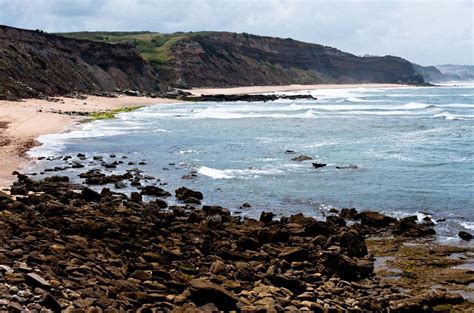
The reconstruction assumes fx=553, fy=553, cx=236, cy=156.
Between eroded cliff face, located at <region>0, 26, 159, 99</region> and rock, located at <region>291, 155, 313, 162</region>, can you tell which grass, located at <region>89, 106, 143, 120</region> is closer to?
eroded cliff face, located at <region>0, 26, 159, 99</region>

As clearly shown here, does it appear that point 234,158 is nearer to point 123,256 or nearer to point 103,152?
point 103,152

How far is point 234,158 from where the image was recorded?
3562 centimetres

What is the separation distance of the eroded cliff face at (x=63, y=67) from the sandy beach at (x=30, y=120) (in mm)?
5155

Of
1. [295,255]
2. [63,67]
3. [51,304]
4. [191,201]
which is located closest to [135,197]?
[191,201]

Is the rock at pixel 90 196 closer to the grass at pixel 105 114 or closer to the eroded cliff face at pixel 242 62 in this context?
the grass at pixel 105 114

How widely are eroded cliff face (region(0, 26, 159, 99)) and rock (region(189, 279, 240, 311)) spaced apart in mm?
61346

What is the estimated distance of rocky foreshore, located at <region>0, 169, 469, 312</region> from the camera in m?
10.5

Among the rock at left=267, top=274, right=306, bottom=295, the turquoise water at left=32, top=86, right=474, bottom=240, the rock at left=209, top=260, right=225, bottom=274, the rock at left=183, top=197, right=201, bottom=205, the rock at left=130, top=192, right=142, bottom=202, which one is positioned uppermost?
the rock at left=209, top=260, right=225, bottom=274

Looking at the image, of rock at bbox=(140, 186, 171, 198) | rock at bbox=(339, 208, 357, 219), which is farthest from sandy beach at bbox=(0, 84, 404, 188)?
rock at bbox=(339, 208, 357, 219)

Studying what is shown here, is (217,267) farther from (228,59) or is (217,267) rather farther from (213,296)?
(228,59)

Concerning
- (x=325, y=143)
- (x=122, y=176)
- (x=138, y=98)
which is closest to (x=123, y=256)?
(x=122, y=176)

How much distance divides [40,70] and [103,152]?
50778 mm

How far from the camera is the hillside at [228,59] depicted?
139375 mm

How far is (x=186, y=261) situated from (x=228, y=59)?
14647 cm
